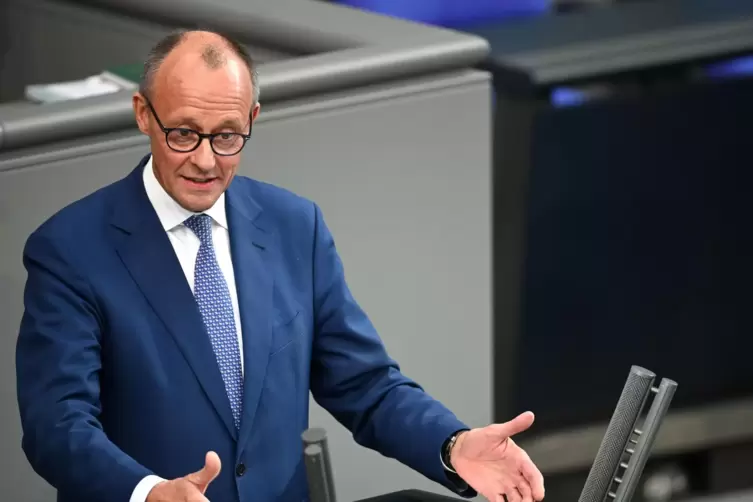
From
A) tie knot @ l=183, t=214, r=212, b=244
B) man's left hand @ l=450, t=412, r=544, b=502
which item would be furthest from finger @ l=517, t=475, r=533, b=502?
tie knot @ l=183, t=214, r=212, b=244

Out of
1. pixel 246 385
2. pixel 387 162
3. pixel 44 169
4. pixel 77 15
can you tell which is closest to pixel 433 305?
pixel 387 162

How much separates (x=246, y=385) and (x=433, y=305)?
102 centimetres

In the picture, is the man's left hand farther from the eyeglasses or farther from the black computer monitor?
the black computer monitor

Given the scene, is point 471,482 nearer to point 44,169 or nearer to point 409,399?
point 409,399

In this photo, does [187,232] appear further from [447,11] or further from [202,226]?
[447,11]

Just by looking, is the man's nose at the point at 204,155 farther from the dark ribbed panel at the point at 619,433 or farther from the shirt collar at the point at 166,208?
the dark ribbed panel at the point at 619,433

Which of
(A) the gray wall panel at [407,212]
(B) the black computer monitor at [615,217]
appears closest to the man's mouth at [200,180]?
(A) the gray wall panel at [407,212]

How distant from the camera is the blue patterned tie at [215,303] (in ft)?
6.86

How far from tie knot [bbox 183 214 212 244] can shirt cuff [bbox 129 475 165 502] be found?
32cm

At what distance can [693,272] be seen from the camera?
14.0 ft

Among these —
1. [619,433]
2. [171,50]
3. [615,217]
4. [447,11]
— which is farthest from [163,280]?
[447,11]

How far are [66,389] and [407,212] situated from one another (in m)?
1.14

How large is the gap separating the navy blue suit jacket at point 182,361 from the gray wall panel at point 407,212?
660 mm

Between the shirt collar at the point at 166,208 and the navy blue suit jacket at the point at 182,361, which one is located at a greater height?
the shirt collar at the point at 166,208
